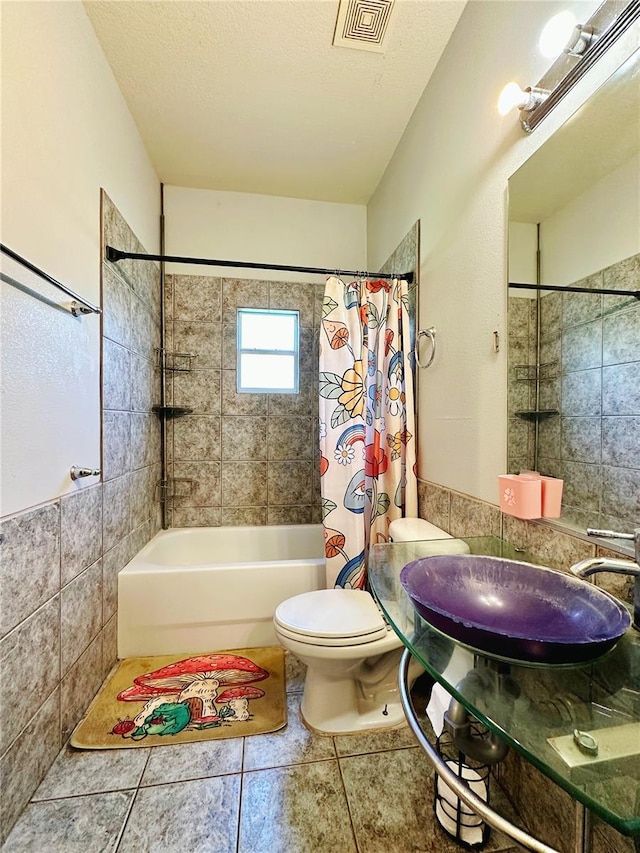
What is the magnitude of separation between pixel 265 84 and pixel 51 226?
1307 millimetres

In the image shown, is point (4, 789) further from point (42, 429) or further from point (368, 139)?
point (368, 139)

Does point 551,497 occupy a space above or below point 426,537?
above

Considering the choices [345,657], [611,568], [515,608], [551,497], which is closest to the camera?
[611,568]

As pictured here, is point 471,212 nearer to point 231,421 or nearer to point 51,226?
point 51,226

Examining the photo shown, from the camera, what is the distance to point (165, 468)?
2.52 metres

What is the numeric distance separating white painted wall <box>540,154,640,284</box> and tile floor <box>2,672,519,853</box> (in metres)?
1.60

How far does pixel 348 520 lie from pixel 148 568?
3.45ft

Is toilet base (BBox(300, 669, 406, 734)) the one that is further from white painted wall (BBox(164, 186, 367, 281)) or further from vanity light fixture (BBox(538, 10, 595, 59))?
white painted wall (BBox(164, 186, 367, 281))

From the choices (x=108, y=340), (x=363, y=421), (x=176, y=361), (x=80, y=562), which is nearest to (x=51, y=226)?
(x=108, y=340)

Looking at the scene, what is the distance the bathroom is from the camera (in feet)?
3.43

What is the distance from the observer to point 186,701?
1.52 metres

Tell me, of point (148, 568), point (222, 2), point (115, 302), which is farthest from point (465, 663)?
point (222, 2)

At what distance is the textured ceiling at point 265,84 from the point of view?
1.47 meters

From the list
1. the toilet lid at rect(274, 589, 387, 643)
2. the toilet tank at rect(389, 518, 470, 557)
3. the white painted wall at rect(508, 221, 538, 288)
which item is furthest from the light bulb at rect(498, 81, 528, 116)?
the toilet lid at rect(274, 589, 387, 643)
